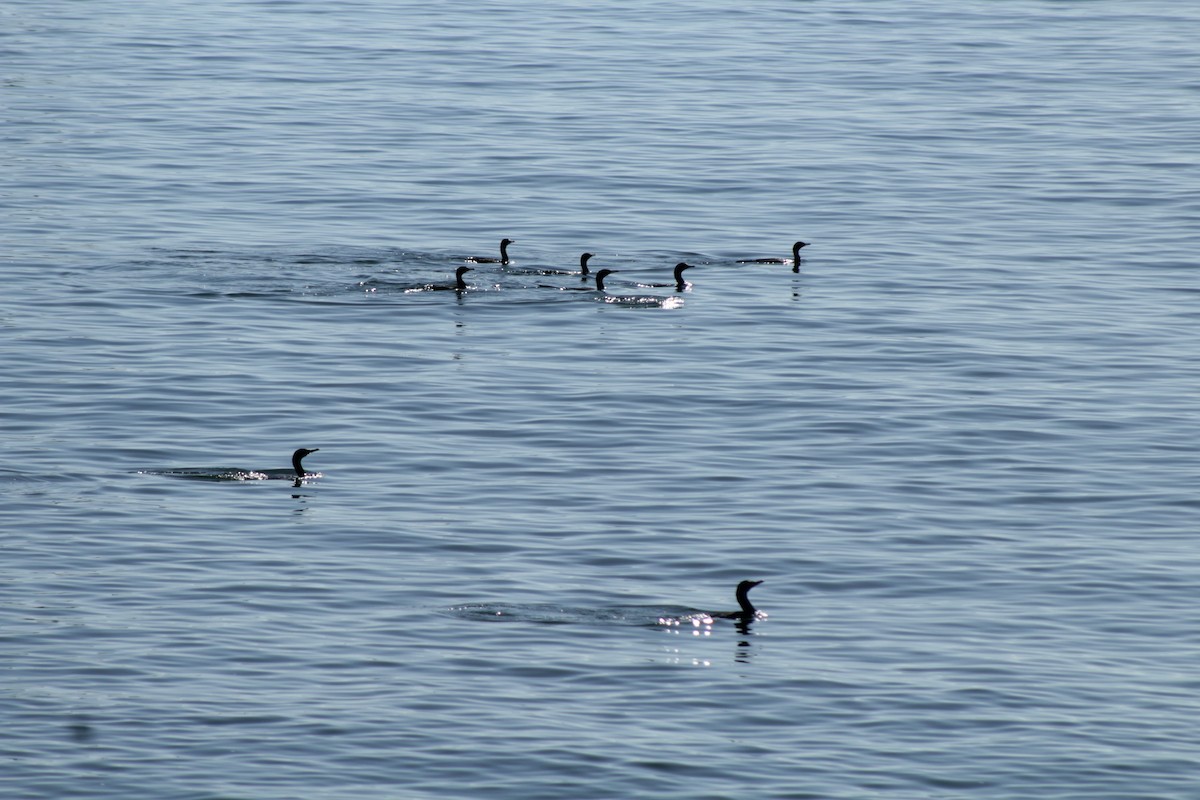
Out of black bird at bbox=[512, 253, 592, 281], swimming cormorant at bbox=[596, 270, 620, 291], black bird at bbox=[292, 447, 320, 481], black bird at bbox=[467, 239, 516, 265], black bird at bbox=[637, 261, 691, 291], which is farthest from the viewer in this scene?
black bird at bbox=[467, 239, 516, 265]

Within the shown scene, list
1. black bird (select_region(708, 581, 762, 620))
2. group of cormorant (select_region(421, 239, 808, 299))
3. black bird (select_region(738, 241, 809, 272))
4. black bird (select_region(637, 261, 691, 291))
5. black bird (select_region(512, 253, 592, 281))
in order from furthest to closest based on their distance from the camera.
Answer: black bird (select_region(738, 241, 809, 272)) → black bird (select_region(512, 253, 592, 281)) → black bird (select_region(637, 261, 691, 291)) → group of cormorant (select_region(421, 239, 808, 299)) → black bird (select_region(708, 581, 762, 620))

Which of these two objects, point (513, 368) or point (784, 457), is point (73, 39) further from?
point (784, 457)

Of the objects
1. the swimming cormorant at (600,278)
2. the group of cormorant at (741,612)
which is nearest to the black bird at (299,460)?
the group of cormorant at (741,612)

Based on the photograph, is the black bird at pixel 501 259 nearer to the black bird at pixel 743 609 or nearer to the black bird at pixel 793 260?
the black bird at pixel 793 260

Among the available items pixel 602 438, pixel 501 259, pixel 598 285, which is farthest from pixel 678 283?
pixel 602 438

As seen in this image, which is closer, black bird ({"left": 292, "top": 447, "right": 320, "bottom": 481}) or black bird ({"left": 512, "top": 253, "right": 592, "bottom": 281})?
black bird ({"left": 292, "top": 447, "right": 320, "bottom": 481})

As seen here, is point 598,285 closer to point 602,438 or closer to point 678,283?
point 678,283

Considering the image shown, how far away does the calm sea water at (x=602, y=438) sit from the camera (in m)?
21.1

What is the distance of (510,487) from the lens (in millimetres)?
28938

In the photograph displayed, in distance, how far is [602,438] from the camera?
31484 millimetres

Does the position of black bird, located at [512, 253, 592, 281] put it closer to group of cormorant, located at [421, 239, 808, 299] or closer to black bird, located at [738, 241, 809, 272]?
group of cormorant, located at [421, 239, 808, 299]

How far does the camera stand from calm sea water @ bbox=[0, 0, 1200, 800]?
69.4 ft

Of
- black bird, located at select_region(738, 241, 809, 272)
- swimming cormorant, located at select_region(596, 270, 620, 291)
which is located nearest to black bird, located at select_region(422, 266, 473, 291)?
swimming cormorant, located at select_region(596, 270, 620, 291)

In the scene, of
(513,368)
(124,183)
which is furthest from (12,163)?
(513,368)
